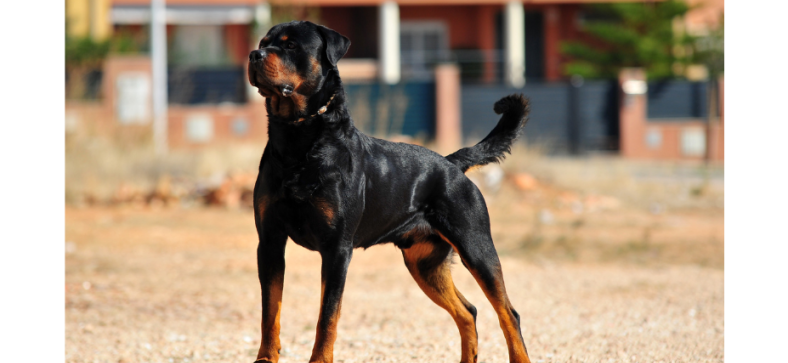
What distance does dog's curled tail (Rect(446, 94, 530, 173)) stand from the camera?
174 inches

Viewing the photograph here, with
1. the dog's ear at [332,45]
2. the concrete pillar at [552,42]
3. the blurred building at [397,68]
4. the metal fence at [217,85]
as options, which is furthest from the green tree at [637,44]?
the dog's ear at [332,45]

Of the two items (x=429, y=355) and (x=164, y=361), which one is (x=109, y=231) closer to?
(x=164, y=361)

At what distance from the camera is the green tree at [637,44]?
22.9 meters

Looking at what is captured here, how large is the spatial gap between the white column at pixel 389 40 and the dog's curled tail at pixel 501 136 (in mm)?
19866

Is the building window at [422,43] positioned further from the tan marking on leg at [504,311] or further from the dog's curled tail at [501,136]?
the tan marking on leg at [504,311]

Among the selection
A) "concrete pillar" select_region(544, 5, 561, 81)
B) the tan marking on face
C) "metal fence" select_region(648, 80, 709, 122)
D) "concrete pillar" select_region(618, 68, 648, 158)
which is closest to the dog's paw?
the tan marking on face

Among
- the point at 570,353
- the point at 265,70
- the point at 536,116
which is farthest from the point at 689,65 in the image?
the point at 265,70

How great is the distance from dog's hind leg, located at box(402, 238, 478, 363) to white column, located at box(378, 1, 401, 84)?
20.2 metres

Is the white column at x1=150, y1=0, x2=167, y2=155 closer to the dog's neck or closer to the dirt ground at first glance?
the dirt ground

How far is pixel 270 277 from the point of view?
368 centimetres

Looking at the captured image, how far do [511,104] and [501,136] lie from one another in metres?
0.18

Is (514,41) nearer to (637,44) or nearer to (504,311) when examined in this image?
(637,44)

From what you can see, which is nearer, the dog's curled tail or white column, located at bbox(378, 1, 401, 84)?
the dog's curled tail

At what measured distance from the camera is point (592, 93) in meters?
20.5
